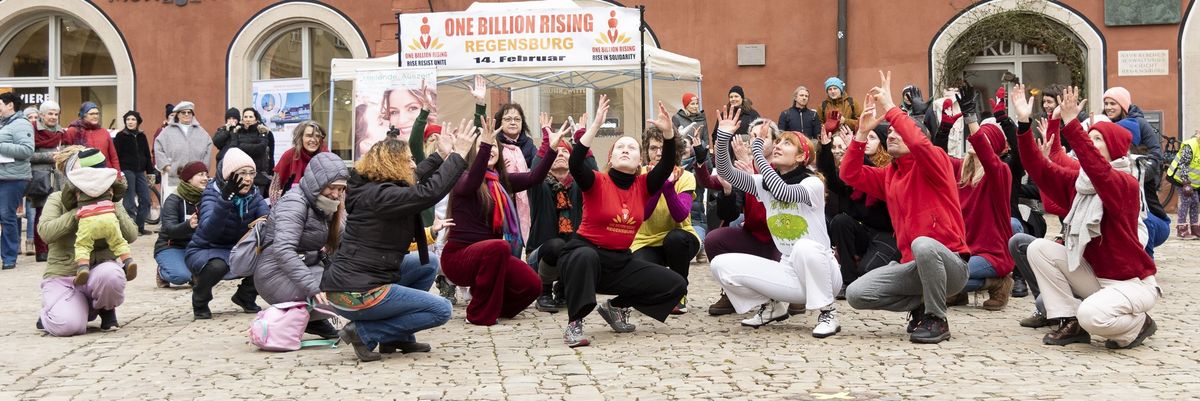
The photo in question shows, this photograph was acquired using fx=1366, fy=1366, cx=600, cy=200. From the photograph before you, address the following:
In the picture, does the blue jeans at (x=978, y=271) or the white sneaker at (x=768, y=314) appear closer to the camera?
the white sneaker at (x=768, y=314)

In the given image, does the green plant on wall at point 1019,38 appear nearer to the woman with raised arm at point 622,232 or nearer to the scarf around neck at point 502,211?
the scarf around neck at point 502,211

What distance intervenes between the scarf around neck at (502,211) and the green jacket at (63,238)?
7.14 feet

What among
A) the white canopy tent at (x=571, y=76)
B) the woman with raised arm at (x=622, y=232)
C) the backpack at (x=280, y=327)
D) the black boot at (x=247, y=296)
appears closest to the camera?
the backpack at (x=280, y=327)

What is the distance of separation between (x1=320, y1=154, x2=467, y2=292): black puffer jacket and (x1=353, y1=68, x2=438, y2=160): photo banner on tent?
699 centimetres

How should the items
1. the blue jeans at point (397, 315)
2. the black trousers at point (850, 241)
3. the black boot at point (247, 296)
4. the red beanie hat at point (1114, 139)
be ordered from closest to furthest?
the blue jeans at point (397, 315) → the red beanie hat at point (1114, 139) → the black boot at point (247, 296) → the black trousers at point (850, 241)


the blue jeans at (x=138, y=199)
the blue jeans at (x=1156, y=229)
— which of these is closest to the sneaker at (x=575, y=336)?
the blue jeans at (x=1156, y=229)

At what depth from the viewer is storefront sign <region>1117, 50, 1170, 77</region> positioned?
1769 cm

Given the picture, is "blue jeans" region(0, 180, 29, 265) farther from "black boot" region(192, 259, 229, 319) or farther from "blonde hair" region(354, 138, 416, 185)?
"blonde hair" region(354, 138, 416, 185)

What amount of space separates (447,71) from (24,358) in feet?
22.9

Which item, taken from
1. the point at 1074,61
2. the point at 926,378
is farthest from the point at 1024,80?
the point at 926,378

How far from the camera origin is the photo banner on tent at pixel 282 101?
19.3 meters

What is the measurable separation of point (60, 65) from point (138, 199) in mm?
6207

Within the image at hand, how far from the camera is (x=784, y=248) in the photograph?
813 cm

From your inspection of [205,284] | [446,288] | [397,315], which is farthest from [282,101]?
[397,315]
